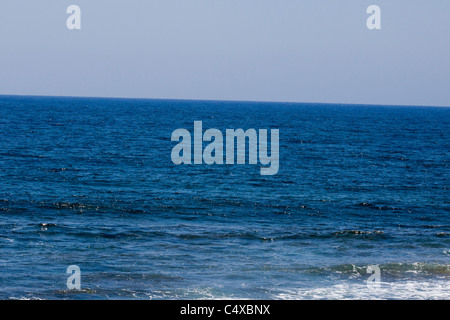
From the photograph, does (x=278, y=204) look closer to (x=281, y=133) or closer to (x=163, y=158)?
(x=163, y=158)

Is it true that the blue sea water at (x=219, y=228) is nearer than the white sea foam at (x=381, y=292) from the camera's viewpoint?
No

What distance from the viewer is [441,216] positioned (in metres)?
33.7

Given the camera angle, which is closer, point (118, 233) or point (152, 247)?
point (152, 247)

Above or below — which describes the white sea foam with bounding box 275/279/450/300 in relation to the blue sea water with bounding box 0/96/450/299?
below

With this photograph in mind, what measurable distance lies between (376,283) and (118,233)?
12709 mm

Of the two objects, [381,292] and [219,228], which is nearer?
[381,292]

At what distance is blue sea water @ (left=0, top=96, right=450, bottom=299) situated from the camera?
20.7 m

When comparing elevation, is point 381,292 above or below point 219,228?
below

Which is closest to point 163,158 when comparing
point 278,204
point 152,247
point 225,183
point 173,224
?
point 225,183

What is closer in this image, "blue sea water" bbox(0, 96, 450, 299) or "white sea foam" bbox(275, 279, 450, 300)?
"white sea foam" bbox(275, 279, 450, 300)

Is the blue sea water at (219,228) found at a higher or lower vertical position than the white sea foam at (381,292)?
higher

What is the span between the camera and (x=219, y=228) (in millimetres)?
29484

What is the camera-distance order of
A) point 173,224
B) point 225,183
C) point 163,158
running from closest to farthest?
point 173,224 → point 225,183 → point 163,158

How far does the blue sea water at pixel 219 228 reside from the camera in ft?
67.8
